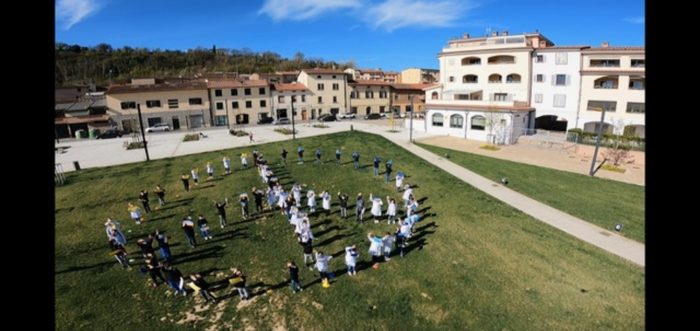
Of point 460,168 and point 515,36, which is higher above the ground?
point 515,36

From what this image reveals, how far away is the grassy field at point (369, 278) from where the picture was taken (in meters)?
12.4

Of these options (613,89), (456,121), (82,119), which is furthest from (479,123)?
(82,119)

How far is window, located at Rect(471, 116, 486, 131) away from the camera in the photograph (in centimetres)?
4447

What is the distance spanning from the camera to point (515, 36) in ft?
172

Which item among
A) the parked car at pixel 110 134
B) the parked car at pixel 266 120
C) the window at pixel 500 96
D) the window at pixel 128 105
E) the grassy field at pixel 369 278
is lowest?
the grassy field at pixel 369 278

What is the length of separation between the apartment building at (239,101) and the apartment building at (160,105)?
5.14ft

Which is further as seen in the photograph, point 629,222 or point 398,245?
point 629,222

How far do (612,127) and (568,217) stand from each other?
1162 inches

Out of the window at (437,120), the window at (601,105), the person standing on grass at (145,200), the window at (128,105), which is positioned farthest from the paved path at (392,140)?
the window at (601,105)

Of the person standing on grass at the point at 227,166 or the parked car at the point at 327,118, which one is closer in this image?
the person standing on grass at the point at 227,166

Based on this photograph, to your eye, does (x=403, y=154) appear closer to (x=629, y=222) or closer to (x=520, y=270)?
(x=629, y=222)

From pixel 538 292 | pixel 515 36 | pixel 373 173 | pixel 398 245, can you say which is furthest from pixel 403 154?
pixel 515 36

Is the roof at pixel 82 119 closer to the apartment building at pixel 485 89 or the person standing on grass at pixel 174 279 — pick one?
the apartment building at pixel 485 89

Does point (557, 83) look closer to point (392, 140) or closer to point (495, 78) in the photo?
point (495, 78)
